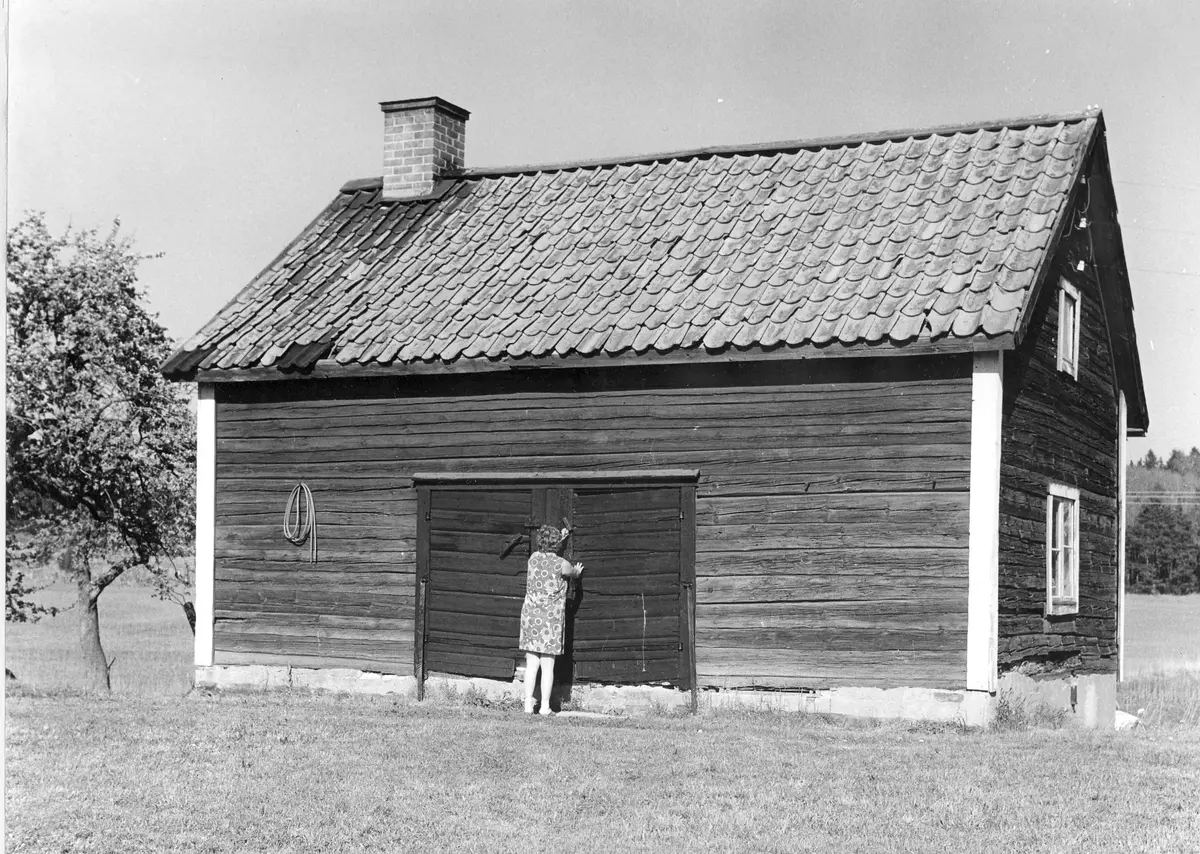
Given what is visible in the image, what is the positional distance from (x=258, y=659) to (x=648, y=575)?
446cm

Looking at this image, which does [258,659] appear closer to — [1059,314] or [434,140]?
A: [434,140]

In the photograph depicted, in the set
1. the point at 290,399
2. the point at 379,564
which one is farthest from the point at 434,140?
the point at 379,564

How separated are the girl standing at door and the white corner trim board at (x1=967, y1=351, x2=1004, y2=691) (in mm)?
3585

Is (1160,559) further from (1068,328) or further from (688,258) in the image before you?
(688,258)

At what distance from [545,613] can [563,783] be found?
3990 millimetres

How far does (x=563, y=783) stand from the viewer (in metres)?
9.54

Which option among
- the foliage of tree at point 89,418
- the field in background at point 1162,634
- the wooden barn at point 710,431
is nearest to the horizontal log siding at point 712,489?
the wooden barn at point 710,431

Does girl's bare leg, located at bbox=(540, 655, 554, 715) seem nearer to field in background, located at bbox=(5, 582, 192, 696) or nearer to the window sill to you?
the window sill

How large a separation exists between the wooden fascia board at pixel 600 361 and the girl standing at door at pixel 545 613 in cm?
161

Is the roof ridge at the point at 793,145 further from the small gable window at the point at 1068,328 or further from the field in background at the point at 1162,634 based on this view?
the field in background at the point at 1162,634

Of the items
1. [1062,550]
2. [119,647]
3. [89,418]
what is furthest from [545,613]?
[119,647]

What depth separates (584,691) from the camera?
553 inches

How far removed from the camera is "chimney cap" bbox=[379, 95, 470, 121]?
18297 mm

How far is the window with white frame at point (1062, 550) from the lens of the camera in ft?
47.3
